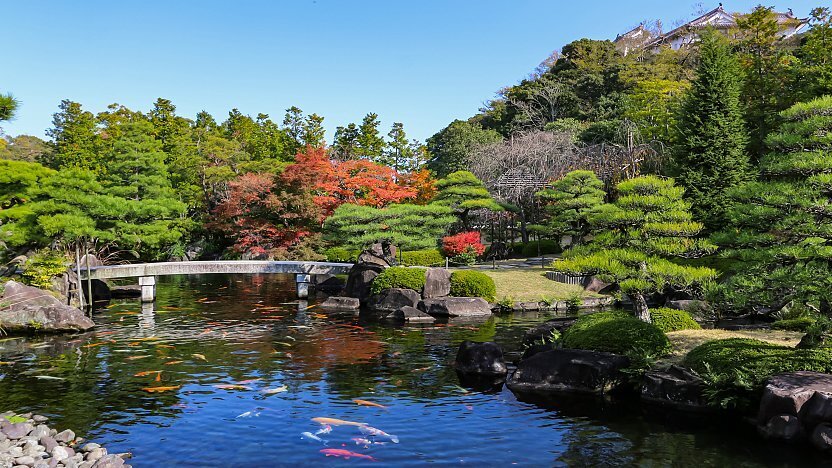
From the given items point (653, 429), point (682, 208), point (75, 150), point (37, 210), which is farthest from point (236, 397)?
point (75, 150)

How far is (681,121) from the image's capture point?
27.2m

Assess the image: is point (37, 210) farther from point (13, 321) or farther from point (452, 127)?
point (452, 127)

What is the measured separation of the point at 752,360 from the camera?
10812 mm

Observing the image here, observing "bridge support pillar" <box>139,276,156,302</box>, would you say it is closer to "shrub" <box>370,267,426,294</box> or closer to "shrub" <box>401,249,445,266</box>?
"shrub" <box>370,267,426,294</box>

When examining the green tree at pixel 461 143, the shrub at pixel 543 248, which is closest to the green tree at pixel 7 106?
the shrub at pixel 543 248

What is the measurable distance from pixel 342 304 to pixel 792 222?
18.5 meters

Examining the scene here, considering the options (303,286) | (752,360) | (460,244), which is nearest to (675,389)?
(752,360)

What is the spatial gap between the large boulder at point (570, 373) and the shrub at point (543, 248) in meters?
25.2

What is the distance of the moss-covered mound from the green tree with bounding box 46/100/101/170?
46.6 m

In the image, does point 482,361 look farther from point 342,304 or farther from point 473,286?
point 342,304

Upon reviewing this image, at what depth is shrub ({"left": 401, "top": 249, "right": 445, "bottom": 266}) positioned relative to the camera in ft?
110

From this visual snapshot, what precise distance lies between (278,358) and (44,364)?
236 inches

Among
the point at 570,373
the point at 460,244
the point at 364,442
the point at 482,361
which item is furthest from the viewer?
the point at 460,244

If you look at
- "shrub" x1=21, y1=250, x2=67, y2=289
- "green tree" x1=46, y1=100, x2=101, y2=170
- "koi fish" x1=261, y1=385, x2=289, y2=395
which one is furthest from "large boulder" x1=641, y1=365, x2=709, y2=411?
"green tree" x1=46, y1=100, x2=101, y2=170
